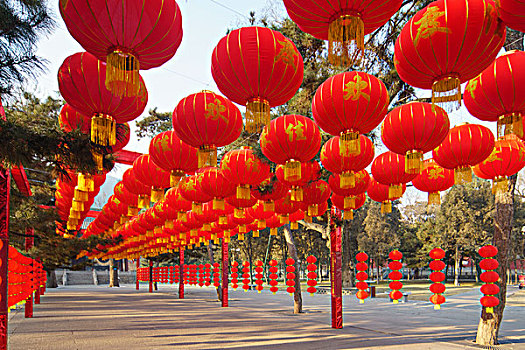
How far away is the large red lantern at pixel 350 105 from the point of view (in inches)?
162

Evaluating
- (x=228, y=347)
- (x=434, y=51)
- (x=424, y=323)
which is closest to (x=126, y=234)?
(x=228, y=347)

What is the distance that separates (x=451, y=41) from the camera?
9.72 ft

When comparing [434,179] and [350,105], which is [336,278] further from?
[350,105]

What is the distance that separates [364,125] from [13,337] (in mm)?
8172

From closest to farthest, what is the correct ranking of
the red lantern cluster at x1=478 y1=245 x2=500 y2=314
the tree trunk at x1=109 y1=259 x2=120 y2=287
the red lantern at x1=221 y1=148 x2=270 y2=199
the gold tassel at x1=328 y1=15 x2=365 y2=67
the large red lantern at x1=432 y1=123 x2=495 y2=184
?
the gold tassel at x1=328 y1=15 x2=365 y2=67, the large red lantern at x1=432 y1=123 x2=495 y2=184, the red lantern at x1=221 y1=148 x2=270 y2=199, the red lantern cluster at x1=478 y1=245 x2=500 y2=314, the tree trunk at x1=109 y1=259 x2=120 y2=287

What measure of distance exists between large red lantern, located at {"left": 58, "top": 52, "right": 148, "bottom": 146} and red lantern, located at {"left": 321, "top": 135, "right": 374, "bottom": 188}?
288 centimetres

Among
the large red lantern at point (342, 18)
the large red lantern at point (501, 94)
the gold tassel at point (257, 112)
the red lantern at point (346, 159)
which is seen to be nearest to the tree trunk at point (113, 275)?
the red lantern at point (346, 159)

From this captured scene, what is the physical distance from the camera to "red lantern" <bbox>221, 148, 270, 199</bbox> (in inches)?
249

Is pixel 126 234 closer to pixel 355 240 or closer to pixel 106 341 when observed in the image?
pixel 106 341

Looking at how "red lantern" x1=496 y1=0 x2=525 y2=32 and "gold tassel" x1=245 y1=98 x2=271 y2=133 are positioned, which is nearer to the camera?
"red lantern" x1=496 y1=0 x2=525 y2=32

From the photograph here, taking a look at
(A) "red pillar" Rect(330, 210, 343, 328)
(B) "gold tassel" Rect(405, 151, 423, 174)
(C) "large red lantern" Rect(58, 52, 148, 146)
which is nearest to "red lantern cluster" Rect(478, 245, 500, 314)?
(A) "red pillar" Rect(330, 210, 343, 328)

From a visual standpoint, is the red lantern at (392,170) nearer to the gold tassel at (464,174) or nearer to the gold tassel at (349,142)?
the gold tassel at (464,174)

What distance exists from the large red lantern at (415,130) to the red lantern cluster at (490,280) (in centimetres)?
391

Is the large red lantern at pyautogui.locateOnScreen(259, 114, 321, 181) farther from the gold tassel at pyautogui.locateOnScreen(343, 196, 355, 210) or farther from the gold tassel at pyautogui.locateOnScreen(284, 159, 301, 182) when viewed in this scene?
the gold tassel at pyautogui.locateOnScreen(343, 196, 355, 210)
